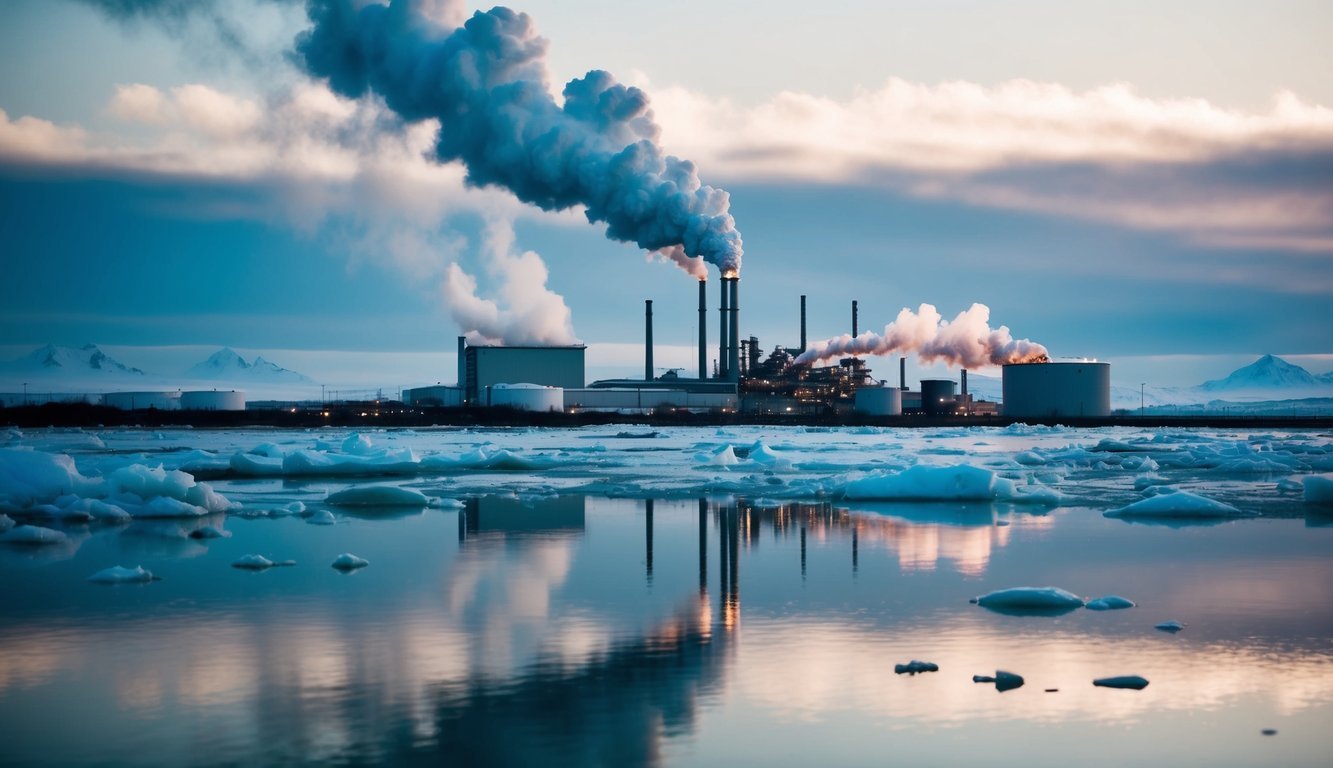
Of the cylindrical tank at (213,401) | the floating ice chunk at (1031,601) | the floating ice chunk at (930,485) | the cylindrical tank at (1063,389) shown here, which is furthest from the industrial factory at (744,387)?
the floating ice chunk at (1031,601)

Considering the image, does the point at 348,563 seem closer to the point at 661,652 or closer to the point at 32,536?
the point at 32,536

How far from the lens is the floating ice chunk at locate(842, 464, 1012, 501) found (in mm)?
20484

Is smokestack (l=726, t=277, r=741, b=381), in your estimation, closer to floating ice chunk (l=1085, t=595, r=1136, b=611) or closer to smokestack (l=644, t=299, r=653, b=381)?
smokestack (l=644, t=299, r=653, b=381)

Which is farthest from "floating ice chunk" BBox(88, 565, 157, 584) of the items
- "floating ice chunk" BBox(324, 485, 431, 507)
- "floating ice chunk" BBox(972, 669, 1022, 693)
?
"floating ice chunk" BBox(972, 669, 1022, 693)

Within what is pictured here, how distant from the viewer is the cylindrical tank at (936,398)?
8475cm

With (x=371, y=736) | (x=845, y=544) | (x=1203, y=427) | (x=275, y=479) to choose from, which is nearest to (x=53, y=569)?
(x=371, y=736)

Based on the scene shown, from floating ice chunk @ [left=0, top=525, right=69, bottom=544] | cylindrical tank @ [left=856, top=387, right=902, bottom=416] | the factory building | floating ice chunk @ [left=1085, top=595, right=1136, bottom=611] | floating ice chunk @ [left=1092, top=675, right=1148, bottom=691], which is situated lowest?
floating ice chunk @ [left=1092, top=675, right=1148, bottom=691]

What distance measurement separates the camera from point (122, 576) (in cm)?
1227

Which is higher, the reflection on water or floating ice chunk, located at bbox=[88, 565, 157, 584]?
floating ice chunk, located at bbox=[88, 565, 157, 584]

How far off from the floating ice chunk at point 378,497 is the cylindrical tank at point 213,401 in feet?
231

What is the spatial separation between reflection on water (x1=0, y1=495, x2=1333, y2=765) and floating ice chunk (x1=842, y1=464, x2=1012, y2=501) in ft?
15.4

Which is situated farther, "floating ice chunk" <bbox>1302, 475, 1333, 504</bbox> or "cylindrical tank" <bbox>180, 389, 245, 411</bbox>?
"cylindrical tank" <bbox>180, 389, 245, 411</bbox>

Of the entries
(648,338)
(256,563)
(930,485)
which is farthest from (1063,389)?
(256,563)

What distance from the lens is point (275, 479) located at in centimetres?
2722
